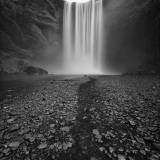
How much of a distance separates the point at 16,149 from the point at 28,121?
1.10m

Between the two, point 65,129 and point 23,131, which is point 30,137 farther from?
point 65,129

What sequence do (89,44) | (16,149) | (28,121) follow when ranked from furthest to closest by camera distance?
(89,44) < (28,121) < (16,149)

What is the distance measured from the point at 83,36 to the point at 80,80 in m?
27.1

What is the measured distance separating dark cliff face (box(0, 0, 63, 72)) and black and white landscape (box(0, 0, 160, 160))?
0.61 ft

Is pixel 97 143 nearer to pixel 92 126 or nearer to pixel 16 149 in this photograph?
pixel 92 126

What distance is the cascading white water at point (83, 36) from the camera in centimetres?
3094

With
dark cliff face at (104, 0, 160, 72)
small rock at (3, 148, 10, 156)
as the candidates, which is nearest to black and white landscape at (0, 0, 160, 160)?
small rock at (3, 148, 10, 156)

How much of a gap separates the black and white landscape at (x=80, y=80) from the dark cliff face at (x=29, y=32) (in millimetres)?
186

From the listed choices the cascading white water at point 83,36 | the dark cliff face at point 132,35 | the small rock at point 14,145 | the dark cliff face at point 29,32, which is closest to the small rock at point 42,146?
the small rock at point 14,145

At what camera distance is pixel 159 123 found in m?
2.81

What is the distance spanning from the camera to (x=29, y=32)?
24.5 metres

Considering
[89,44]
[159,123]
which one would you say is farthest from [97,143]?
[89,44]

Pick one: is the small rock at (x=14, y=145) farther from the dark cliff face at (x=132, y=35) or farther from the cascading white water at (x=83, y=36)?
the cascading white water at (x=83, y=36)

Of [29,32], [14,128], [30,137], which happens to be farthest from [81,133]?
[29,32]
